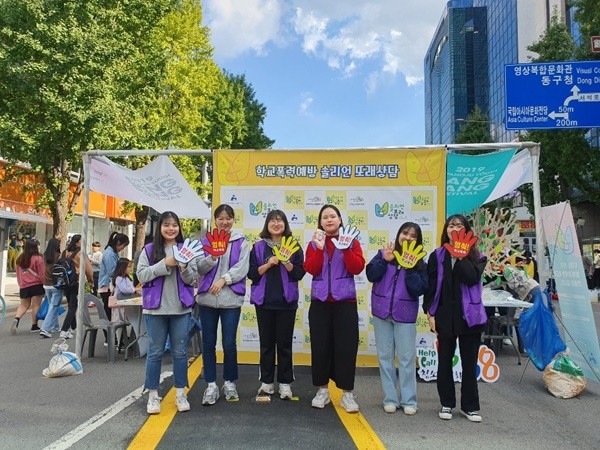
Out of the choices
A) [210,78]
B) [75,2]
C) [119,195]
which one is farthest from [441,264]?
[210,78]

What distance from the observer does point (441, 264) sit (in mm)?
4766

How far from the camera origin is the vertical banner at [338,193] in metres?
6.37

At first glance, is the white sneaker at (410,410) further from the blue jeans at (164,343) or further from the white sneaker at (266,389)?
the blue jeans at (164,343)

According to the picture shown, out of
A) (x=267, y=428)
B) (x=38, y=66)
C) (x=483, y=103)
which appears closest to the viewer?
(x=267, y=428)

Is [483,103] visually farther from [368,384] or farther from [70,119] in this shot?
[368,384]

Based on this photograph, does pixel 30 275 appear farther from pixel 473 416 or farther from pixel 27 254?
pixel 473 416

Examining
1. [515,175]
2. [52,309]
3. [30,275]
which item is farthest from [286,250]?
[30,275]

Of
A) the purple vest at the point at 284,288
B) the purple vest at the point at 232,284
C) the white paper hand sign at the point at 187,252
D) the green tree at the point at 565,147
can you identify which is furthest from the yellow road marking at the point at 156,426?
the green tree at the point at 565,147

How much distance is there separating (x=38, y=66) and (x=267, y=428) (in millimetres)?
12473

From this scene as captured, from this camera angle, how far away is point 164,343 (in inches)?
190

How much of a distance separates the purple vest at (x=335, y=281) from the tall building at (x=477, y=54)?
1454 inches

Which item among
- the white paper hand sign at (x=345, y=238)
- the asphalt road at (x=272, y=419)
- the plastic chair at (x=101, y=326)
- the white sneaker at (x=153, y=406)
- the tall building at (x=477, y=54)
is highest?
the tall building at (x=477, y=54)

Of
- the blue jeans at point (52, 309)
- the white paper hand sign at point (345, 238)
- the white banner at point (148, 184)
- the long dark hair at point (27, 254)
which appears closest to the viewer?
the white paper hand sign at point (345, 238)

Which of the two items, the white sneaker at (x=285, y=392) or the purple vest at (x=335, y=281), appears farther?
the white sneaker at (x=285, y=392)
